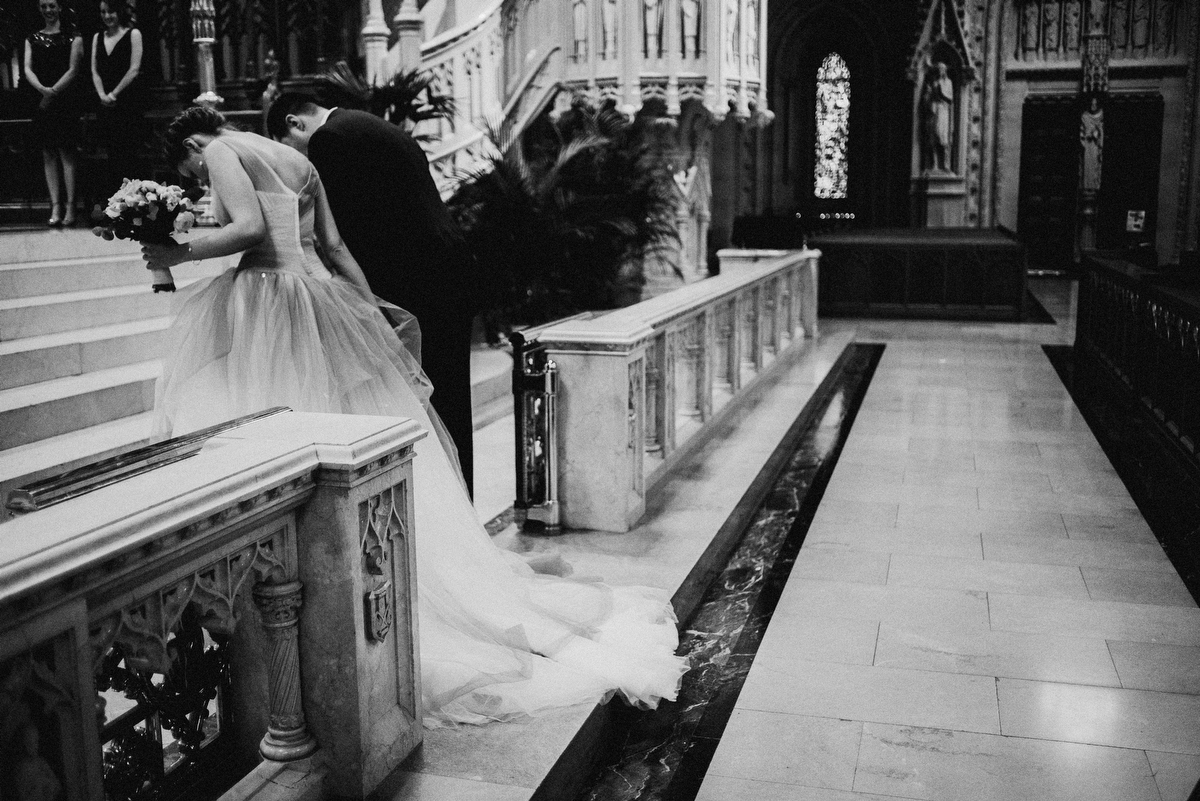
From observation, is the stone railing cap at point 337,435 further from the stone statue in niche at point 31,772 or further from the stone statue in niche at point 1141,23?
the stone statue in niche at point 1141,23

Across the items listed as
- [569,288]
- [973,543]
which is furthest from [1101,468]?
[569,288]

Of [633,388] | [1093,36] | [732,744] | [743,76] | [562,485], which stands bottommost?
[732,744]

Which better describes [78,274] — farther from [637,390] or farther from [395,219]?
[637,390]

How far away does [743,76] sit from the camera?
1168cm

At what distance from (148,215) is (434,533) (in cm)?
118

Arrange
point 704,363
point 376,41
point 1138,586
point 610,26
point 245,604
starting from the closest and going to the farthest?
point 245,604 → point 1138,586 → point 704,363 → point 376,41 → point 610,26

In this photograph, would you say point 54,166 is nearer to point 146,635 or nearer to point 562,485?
point 562,485

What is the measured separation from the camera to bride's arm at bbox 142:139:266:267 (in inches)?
131

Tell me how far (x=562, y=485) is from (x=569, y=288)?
5094 mm

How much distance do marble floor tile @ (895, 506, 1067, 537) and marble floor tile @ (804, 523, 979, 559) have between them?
4.6 inches

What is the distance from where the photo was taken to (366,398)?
3.52 metres

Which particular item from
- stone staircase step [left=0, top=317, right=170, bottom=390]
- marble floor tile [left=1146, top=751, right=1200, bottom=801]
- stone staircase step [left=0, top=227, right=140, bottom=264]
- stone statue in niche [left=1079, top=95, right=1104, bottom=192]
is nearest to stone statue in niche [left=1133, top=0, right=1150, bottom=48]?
stone statue in niche [left=1079, top=95, right=1104, bottom=192]

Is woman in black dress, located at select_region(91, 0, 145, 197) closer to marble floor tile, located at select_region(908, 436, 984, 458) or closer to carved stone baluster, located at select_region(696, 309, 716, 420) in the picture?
carved stone baluster, located at select_region(696, 309, 716, 420)

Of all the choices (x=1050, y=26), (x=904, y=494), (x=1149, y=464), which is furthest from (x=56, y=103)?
(x=1050, y=26)
